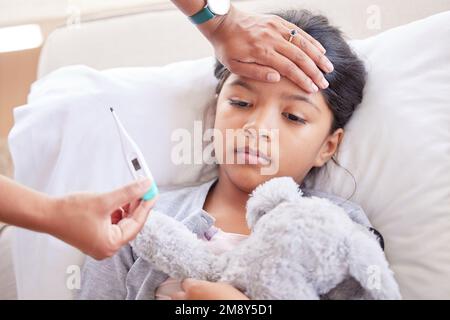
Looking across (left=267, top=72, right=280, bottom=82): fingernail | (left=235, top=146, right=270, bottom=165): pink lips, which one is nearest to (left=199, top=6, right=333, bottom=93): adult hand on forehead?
(left=267, top=72, right=280, bottom=82): fingernail

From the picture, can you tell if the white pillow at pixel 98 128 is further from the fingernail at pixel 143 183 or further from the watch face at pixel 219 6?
the fingernail at pixel 143 183

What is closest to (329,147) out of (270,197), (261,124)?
(261,124)

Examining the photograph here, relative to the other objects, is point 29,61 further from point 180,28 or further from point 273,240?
point 273,240

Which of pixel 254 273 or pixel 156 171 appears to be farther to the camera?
pixel 156 171

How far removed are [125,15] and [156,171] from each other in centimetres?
40

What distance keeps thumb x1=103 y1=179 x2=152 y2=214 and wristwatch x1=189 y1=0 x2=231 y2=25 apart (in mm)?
339

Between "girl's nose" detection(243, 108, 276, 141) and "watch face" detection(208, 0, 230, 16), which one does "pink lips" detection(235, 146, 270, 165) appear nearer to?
"girl's nose" detection(243, 108, 276, 141)

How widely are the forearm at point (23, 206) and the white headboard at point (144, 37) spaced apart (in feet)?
1.79

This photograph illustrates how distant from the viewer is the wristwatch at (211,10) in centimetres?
85

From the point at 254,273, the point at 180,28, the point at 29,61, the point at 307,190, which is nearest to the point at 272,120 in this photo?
the point at 307,190

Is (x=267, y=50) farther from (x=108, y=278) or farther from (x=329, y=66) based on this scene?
(x=108, y=278)

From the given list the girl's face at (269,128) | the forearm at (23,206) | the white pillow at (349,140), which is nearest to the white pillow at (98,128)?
the white pillow at (349,140)

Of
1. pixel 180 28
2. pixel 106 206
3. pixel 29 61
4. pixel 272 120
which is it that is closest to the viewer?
pixel 106 206

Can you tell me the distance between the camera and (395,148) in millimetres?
834
